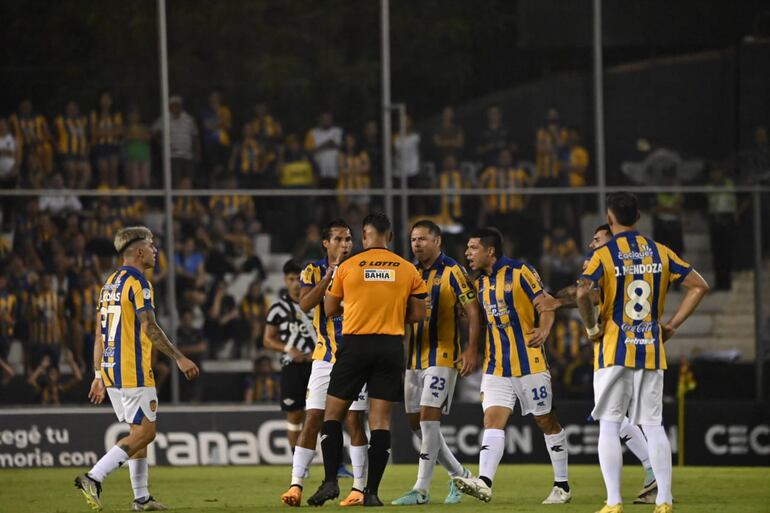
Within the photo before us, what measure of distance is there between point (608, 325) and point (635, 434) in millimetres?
2491

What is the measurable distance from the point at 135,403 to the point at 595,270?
3.59 metres

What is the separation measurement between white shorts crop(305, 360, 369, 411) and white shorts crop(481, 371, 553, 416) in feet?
3.29

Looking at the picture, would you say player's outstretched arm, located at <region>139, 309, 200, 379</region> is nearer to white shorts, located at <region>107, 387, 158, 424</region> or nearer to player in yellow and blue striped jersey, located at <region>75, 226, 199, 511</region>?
player in yellow and blue striped jersey, located at <region>75, 226, 199, 511</region>

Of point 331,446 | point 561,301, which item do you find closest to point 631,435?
point 561,301

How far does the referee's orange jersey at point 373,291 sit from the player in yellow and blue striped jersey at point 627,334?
157 centimetres

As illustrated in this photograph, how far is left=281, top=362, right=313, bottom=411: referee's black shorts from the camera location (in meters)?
14.7

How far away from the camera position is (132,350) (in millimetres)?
10531

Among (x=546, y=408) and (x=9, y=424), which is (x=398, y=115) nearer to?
(x=9, y=424)

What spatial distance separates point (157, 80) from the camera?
2022 cm

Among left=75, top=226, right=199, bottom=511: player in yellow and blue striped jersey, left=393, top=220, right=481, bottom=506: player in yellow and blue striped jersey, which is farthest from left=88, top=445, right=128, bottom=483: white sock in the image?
left=393, top=220, right=481, bottom=506: player in yellow and blue striped jersey

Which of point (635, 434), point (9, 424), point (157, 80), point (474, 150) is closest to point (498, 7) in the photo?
point (474, 150)

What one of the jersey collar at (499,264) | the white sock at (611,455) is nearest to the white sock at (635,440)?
the jersey collar at (499,264)

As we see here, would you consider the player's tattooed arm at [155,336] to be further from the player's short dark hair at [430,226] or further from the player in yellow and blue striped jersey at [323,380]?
the player's short dark hair at [430,226]

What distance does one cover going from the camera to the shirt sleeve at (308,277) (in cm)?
1148
